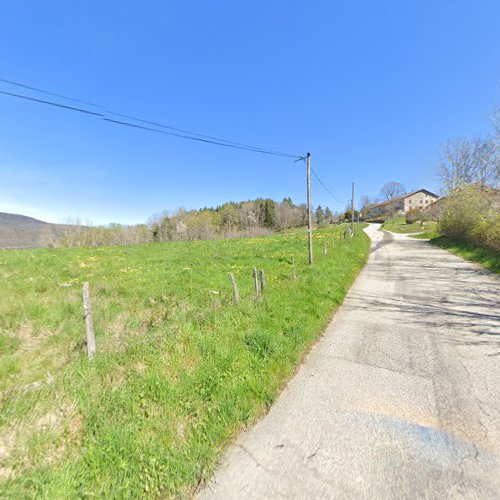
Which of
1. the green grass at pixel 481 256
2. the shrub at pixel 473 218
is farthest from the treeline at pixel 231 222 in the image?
the green grass at pixel 481 256

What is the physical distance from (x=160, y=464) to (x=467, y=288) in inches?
412

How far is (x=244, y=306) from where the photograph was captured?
223 inches

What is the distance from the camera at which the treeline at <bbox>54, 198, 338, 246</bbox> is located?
→ 2115 inches

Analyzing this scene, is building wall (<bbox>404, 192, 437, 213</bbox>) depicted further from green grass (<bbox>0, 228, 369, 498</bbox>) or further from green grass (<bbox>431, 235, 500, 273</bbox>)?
green grass (<bbox>0, 228, 369, 498</bbox>)

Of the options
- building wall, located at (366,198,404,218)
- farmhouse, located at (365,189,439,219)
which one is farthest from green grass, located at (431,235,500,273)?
building wall, located at (366,198,404,218)

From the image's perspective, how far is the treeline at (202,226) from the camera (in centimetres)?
5372

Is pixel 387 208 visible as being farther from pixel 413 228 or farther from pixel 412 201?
pixel 413 228

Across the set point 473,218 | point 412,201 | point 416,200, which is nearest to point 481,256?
point 473,218

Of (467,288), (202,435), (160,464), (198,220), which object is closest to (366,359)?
(202,435)

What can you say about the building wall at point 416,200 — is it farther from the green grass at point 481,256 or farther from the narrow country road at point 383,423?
the narrow country road at point 383,423

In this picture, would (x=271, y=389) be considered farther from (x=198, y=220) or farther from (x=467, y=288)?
(x=198, y=220)

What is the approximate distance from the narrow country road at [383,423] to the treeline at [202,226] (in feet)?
181

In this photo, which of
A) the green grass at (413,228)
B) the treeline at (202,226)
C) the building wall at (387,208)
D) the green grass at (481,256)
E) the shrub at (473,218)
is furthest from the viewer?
the building wall at (387,208)

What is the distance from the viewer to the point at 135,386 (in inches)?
121
